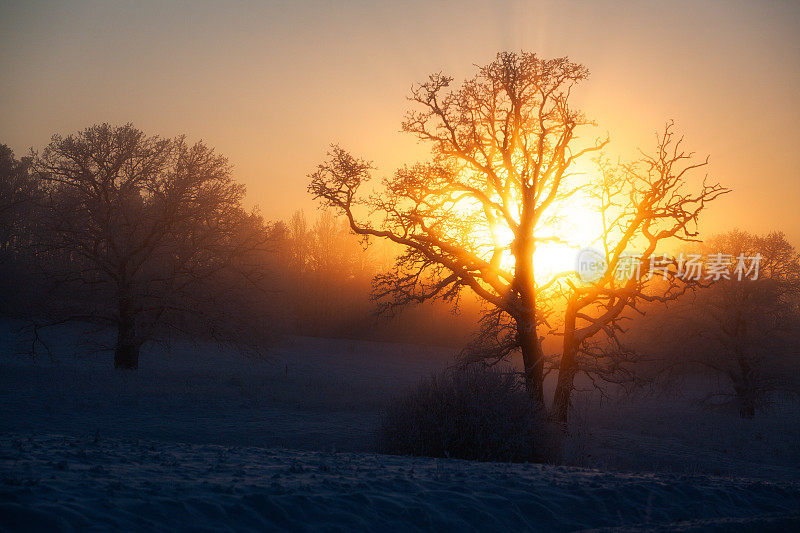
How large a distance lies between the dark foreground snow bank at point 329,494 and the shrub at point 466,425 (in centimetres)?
269

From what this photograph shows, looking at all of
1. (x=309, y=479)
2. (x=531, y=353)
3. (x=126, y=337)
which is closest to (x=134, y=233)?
(x=126, y=337)

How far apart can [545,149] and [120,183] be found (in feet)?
58.7

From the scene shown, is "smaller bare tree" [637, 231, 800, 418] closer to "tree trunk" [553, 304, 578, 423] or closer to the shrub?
"tree trunk" [553, 304, 578, 423]

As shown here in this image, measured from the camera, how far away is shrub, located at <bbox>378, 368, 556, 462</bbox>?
12.0 m

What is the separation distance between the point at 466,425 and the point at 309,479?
567cm

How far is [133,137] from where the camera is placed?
24359 mm

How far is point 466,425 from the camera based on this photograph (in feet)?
39.7

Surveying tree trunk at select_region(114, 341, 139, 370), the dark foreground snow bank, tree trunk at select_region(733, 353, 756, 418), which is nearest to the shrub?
the dark foreground snow bank

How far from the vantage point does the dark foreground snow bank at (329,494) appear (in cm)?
538

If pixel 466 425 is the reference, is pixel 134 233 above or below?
above

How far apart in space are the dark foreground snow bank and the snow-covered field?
2 centimetres

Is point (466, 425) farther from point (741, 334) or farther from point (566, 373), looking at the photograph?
point (741, 334)

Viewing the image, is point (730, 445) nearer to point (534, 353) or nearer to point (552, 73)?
point (534, 353)

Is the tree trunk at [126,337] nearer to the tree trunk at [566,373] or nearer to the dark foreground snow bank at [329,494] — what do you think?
the dark foreground snow bank at [329,494]
